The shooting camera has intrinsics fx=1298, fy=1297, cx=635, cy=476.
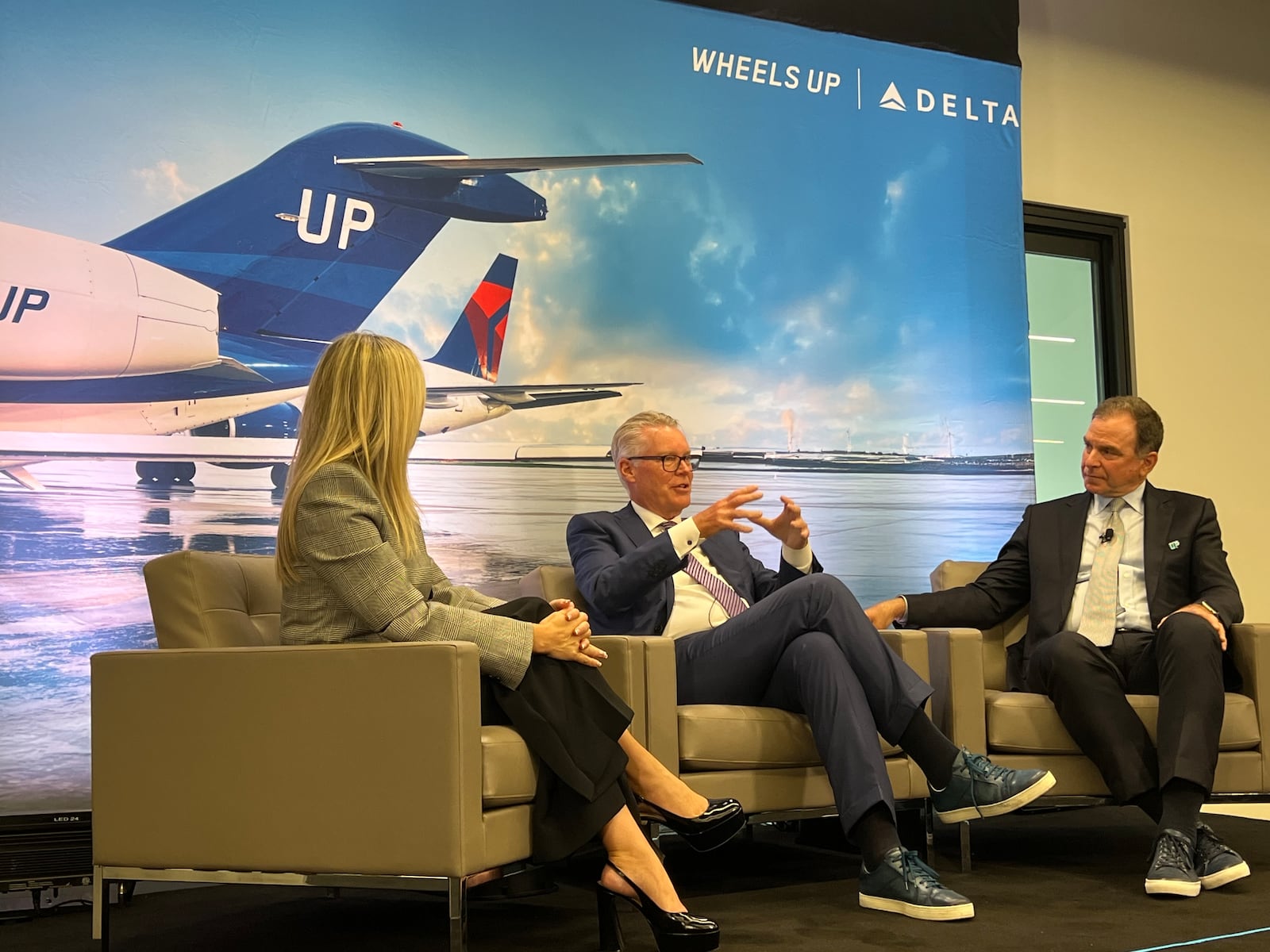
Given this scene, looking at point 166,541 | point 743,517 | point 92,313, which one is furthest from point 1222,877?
point 92,313

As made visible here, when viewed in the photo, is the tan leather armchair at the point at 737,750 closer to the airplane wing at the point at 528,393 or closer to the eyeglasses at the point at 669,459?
the eyeglasses at the point at 669,459

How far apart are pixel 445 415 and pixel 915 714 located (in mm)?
1740

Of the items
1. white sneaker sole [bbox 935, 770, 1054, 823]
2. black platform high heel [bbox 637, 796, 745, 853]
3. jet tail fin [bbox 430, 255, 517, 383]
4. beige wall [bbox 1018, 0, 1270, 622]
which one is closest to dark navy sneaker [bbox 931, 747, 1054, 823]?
→ white sneaker sole [bbox 935, 770, 1054, 823]

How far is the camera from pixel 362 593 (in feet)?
7.63

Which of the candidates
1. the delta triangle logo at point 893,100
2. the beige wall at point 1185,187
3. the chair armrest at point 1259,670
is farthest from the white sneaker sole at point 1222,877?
the delta triangle logo at point 893,100

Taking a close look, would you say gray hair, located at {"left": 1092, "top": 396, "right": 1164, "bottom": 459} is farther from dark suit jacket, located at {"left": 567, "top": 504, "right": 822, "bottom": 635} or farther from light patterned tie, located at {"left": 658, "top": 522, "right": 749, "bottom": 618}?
light patterned tie, located at {"left": 658, "top": 522, "right": 749, "bottom": 618}

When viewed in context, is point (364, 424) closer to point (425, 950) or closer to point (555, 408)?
point (425, 950)

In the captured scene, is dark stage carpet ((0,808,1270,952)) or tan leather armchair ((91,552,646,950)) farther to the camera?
dark stage carpet ((0,808,1270,952))

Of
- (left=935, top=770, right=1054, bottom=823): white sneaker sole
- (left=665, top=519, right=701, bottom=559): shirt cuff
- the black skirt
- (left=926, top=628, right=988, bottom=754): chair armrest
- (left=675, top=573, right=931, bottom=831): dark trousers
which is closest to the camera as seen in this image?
the black skirt

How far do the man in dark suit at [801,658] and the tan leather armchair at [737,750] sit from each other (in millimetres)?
88

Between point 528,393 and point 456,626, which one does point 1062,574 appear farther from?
point 456,626

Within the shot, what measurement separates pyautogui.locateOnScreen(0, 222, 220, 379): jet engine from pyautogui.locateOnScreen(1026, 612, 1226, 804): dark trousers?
7.93ft

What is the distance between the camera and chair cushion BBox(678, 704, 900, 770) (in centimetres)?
285

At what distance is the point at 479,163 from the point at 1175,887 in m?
2.77
